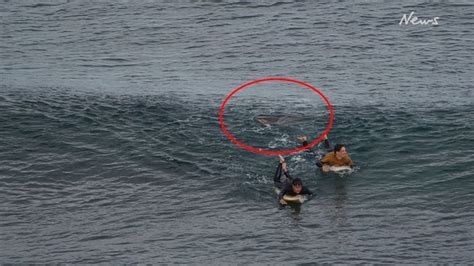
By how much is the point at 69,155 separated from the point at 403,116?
20.0m

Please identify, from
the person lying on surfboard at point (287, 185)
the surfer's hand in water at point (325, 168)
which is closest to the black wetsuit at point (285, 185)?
the person lying on surfboard at point (287, 185)

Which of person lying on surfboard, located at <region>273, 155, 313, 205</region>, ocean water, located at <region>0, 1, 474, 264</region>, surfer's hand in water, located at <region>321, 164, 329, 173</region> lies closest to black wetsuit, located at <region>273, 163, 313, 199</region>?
person lying on surfboard, located at <region>273, 155, 313, 205</region>

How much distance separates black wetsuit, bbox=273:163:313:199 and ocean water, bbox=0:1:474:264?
63 cm

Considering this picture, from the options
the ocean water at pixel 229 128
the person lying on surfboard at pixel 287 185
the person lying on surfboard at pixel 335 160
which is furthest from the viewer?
the person lying on surfboard at pixel 335 160

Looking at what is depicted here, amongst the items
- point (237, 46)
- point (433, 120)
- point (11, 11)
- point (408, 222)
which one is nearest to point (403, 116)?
point (433, 120)

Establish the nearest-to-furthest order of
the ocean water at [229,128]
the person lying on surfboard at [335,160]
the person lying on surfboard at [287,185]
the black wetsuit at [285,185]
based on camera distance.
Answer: the ocean water at [229,128] → the person lying on surfboard at [287,185] → the black wetsuit at [285,185] → the person lying on surfboard at [335,160]

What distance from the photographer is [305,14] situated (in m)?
65.2

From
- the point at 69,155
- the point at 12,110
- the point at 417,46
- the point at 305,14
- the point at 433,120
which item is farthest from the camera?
the point at 305,14

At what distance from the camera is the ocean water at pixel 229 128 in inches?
1183

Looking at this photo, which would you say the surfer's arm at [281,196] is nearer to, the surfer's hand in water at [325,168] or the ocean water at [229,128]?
the ocean water at [229,128]

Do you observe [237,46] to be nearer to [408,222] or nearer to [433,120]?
[433,120]

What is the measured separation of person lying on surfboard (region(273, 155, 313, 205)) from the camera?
32250 millimetres

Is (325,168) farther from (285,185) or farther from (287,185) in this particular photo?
(287,185)

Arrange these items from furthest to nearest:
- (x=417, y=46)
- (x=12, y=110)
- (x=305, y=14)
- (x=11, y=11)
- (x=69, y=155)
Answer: (x=11, y=11) → (x=305, y=14) → (x=417, y=46) → (x=12, y=110) → (x=69, y=155)
